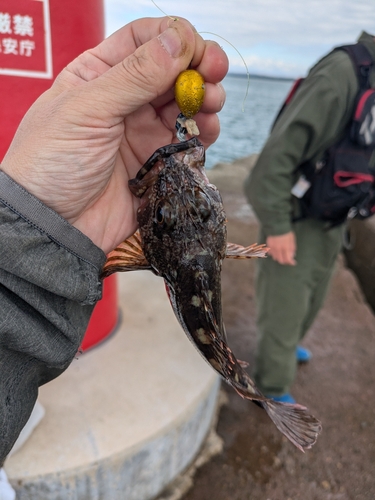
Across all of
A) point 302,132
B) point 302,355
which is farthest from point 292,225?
point 302,355

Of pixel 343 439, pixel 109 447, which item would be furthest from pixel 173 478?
pixel 343 439

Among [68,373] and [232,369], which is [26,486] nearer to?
[68,373]

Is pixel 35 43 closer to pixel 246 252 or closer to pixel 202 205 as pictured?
pixel 202 205

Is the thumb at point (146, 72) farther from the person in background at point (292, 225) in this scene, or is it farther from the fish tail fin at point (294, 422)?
the person in background at point (292, 225)

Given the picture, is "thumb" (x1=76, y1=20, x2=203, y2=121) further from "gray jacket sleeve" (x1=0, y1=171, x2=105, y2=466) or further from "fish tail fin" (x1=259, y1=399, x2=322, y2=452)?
"fish tail fin" (x1=259, y1=399, x2=322, y2=452)

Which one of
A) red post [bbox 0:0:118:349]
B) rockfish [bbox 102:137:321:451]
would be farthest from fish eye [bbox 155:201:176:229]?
red post [bbox 0:0:118:349]

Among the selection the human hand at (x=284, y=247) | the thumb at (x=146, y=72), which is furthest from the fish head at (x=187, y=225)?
the human hand at (x=284, y=247)
